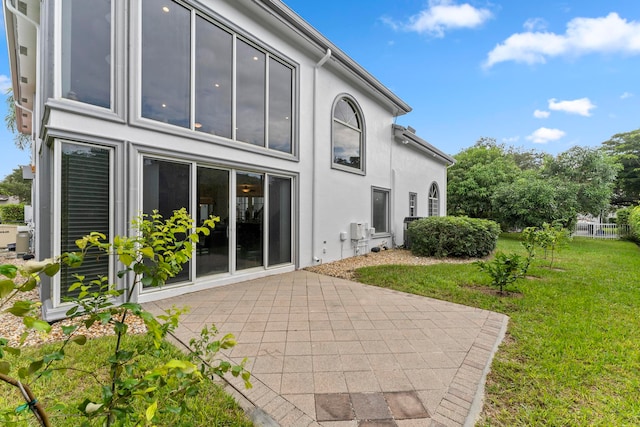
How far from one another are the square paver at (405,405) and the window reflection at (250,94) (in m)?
5.35

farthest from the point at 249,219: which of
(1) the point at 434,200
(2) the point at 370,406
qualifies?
(1) the point at 434,200

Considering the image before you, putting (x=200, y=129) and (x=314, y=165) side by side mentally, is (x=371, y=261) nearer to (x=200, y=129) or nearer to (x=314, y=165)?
(x=314, y=165)

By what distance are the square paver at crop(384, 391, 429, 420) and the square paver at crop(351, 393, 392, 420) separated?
0.05 metres

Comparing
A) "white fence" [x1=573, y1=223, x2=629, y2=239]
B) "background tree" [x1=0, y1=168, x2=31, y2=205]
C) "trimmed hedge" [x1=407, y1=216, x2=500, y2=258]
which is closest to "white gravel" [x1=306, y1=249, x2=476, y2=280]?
"trimmed hedge" [x1=407, y1=216, x2=500, y2=258]

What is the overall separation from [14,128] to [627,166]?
160ft

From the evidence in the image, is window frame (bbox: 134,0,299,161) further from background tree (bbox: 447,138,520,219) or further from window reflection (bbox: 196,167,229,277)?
background tree (bbox: 447,138,520,219)

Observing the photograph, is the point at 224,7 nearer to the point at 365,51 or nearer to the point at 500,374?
the point at 500,374

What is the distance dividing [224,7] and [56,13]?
282 cm

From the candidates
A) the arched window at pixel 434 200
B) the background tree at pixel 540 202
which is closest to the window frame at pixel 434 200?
the arched window at pixel 434 200

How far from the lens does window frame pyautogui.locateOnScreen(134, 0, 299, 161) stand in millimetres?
4441

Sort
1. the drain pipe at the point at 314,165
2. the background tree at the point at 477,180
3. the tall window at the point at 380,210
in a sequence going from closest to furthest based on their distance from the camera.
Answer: the drain pipe at the point at 314,165, the tall window at the point at 380,210, the background tree at the point at 477,180

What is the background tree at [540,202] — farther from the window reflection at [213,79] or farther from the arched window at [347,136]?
the window reflection at [213,79]

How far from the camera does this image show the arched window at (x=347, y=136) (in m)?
8.70

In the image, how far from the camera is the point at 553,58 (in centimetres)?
1280
